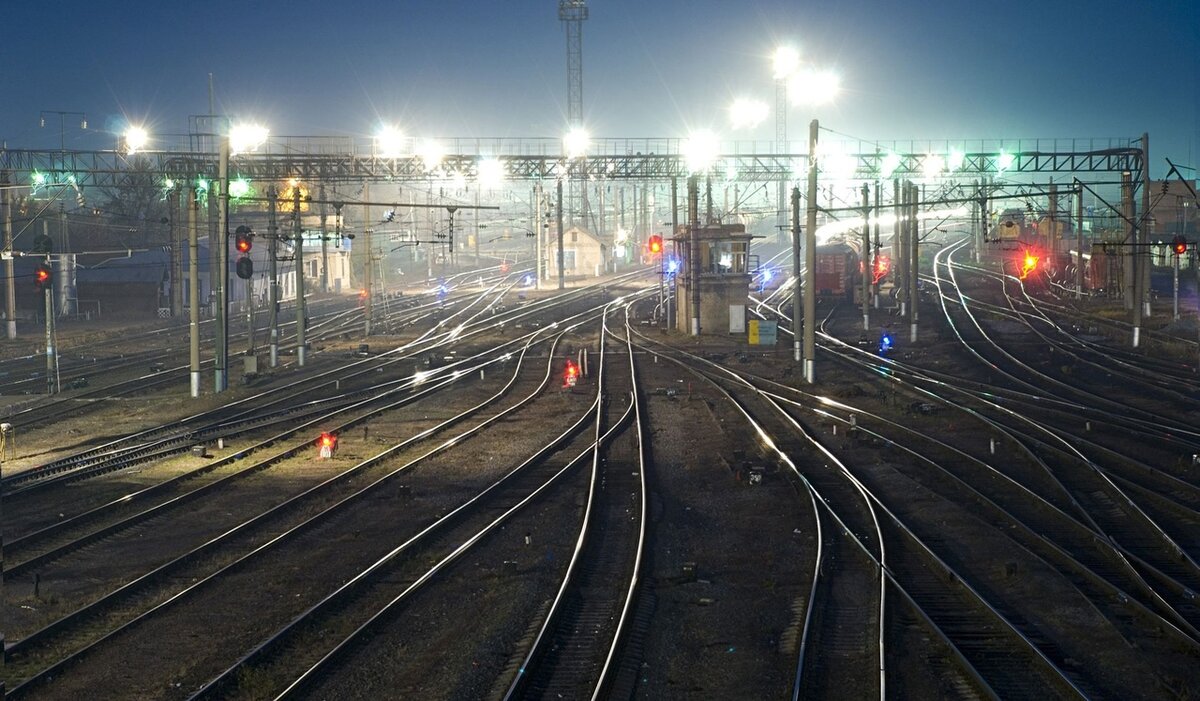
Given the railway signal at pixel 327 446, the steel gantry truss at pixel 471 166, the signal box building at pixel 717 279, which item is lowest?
the railway signal at pixel 327 446

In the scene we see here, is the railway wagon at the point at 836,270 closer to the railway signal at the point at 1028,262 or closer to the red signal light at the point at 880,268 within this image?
the red signal light at the point at 880,268

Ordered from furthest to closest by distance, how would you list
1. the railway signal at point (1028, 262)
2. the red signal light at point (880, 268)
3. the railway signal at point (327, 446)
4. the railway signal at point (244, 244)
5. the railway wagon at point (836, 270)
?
1. the railway signal at point (1028, 262)
2. the railway wagon at point (836, 270)
3. the red signal light at point (880, 268)
4. the railway signal at point (244, 244)
5. the railway signal at point (327, 446)

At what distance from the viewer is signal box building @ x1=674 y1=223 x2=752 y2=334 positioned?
1549 inches

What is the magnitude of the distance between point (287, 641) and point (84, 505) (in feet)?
23.0

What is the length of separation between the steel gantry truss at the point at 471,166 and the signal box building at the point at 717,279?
457cm

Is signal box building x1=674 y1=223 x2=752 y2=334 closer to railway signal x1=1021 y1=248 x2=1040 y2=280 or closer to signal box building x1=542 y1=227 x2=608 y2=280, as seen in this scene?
railway signal x1=1021 y1=248 x2=1040 y2=280

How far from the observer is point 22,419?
2344 cm

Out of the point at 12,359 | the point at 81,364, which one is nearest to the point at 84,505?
the point at 81,364

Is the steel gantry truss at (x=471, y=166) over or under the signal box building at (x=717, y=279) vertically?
over

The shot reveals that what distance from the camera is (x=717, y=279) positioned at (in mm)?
40375

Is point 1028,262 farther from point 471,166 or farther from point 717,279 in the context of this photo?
point 471,166

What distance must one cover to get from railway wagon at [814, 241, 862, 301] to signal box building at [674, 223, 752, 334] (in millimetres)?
12698

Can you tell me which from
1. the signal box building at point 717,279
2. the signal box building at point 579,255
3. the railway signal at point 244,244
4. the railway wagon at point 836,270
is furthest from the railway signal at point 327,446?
the signal box building at point 579,255

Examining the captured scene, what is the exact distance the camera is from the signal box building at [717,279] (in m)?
39.3
